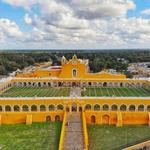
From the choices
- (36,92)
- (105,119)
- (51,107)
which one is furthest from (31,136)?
(36,92)

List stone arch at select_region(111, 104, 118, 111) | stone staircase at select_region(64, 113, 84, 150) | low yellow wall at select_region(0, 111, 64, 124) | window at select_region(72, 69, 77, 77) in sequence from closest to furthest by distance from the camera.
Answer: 1. stone staircase at select_region(64, 113, 84, 150)
2. low yellow wall at select_region(0, 111, 64, 124)
3. stone arch at select_region(111, 104, 118, 111)
4. window at select_region(72, 69, 77, 77)

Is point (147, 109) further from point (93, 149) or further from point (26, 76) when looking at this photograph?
point (26, 76)

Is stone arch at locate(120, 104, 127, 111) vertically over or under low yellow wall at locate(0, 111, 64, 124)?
over

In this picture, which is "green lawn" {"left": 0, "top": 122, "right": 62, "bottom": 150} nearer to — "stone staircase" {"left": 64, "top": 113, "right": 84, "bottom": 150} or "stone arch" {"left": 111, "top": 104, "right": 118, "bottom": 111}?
"stone staircase" {"left": 64, "top": 113, "right": 84, "bottom": 150}

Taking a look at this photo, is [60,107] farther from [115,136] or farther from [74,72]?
[74,72]

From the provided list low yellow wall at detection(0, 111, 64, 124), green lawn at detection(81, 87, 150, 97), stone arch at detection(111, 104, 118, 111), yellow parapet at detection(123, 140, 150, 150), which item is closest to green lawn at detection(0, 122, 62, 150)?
low yellow wall at detection(0, 111, 64, 124)

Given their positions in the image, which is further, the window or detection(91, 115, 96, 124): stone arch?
the window
